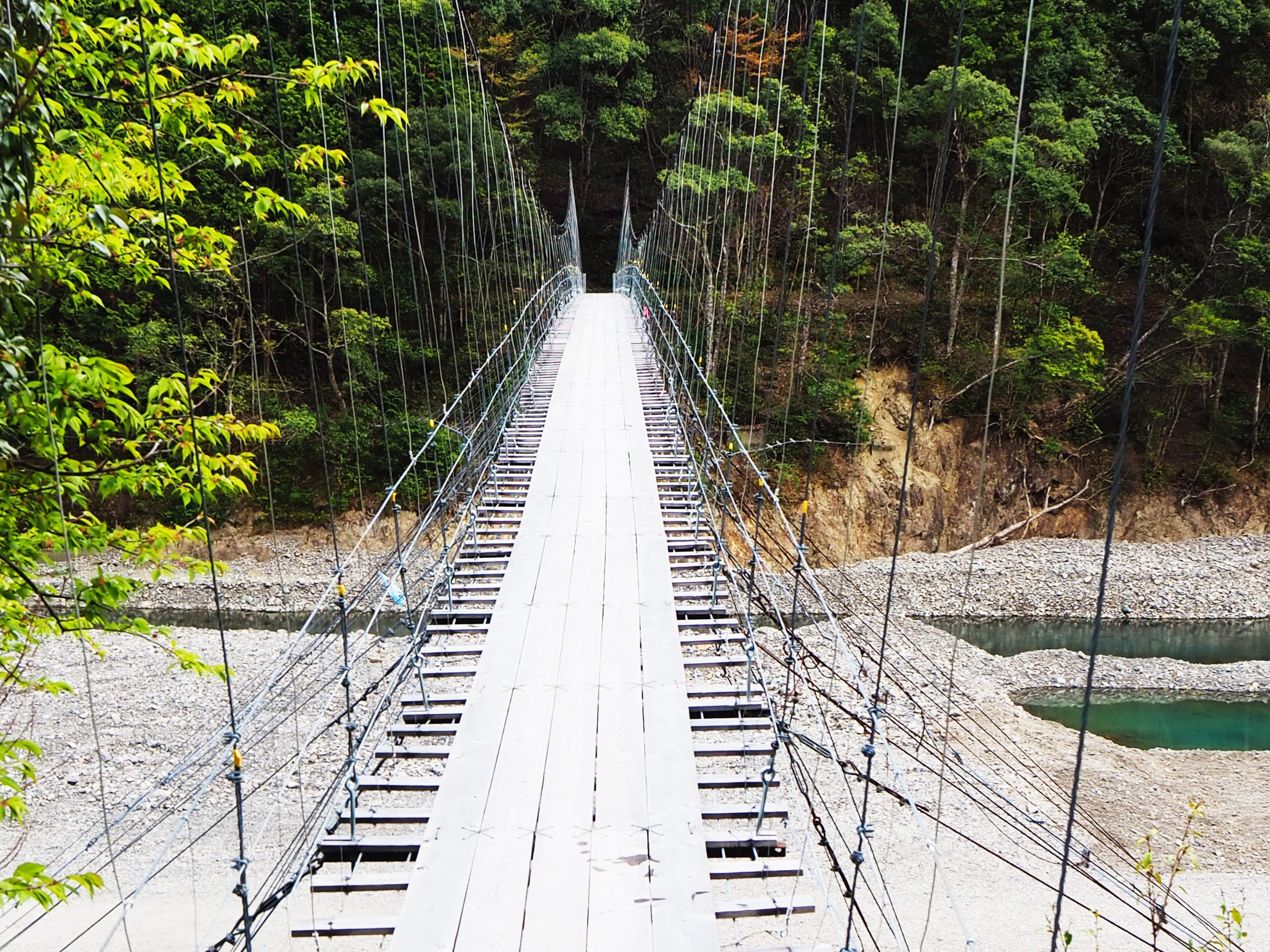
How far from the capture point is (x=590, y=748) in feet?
11.0

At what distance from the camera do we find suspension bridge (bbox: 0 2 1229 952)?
277 centimetres

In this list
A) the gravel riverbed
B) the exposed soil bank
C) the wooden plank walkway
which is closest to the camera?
the wooden plank walkway

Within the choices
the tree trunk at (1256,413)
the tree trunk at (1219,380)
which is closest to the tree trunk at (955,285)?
the tree trunk at (1219,380)

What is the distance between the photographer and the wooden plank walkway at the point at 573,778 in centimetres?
254

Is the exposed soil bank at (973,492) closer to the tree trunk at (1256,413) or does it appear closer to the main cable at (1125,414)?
the tree trunk at (1256,413)

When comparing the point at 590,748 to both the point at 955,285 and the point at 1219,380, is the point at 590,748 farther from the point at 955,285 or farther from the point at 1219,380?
the point at 1219,380

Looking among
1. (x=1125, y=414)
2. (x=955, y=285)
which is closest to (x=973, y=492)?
(x=955, y=285)

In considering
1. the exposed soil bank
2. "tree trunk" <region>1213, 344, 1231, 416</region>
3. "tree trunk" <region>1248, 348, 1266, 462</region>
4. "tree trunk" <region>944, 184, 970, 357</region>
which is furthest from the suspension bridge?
"tree trunk" <region>1248, 348, 1266, 462</region>

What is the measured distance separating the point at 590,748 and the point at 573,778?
193 millimetres

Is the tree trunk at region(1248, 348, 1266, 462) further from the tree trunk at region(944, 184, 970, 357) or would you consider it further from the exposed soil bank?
the tree trunk at region(944, 184, 970, 357)

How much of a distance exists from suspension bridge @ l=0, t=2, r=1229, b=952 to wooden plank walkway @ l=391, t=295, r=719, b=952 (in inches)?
0.5

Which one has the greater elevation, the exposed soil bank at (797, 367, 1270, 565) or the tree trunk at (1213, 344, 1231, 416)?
the tree trunk at (1213, 344, 1231, 416)

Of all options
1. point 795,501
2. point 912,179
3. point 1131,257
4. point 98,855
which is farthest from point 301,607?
point 1131,257

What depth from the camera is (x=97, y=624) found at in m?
2.72
